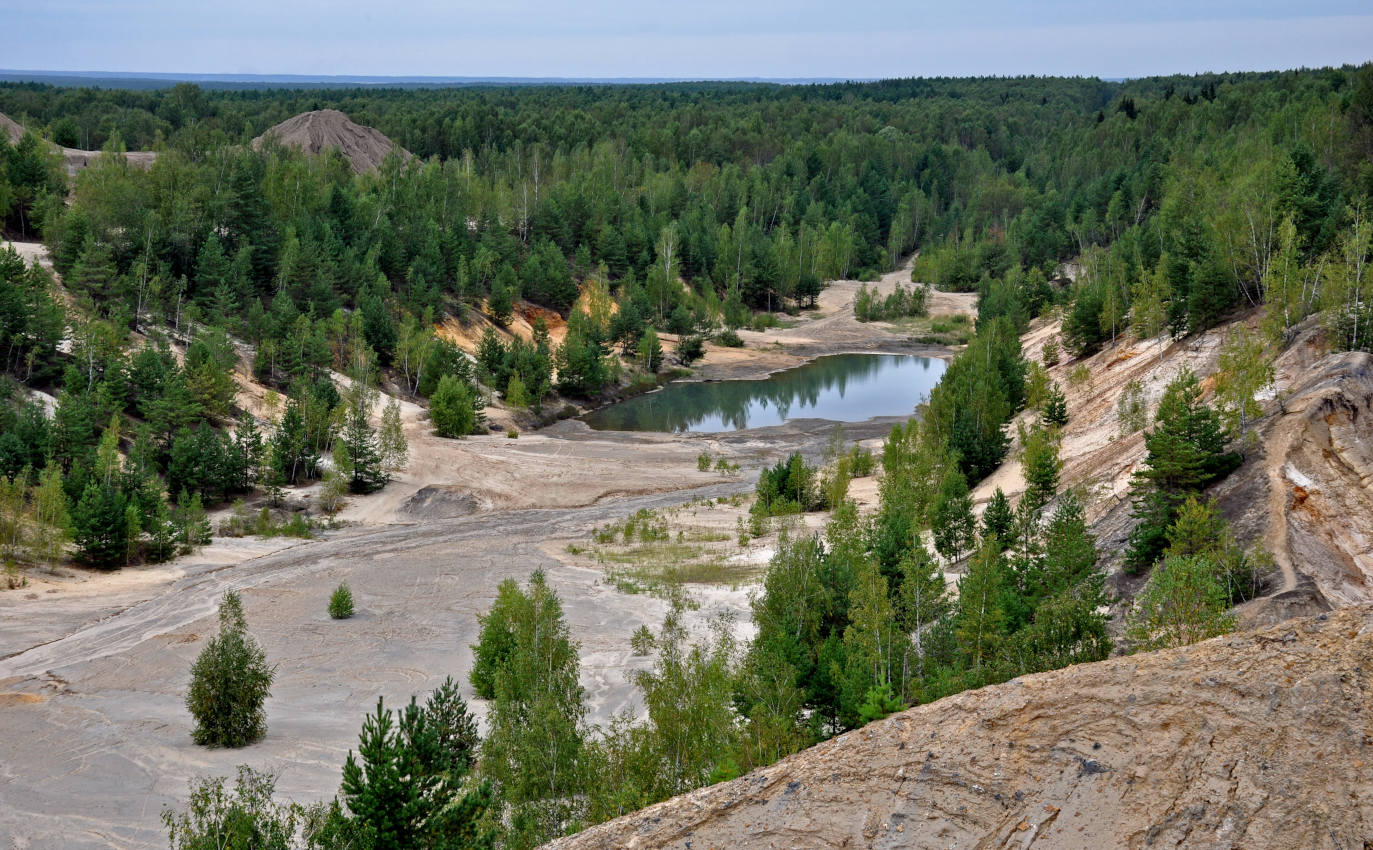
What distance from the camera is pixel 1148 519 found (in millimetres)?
35406

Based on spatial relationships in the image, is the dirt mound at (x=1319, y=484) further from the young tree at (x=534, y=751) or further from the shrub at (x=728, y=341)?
the shrub at (x=728, y=341)

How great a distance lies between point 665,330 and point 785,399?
57.7 ft

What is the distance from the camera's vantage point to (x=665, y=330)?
104625 mm

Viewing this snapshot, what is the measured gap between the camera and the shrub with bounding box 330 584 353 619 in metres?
41.7

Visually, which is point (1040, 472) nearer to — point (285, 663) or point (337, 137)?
point (285, 663)

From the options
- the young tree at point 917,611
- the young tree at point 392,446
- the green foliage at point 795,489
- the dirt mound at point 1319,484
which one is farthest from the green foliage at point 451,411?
the dirt mound at point 1319,484

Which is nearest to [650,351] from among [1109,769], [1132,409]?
[1132,409]

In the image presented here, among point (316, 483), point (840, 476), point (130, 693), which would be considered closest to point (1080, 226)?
point (840, 476)

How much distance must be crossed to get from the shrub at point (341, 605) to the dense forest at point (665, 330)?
9821 mm

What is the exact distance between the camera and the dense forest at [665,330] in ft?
85.6

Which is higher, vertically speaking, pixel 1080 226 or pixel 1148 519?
pixel 1080 226

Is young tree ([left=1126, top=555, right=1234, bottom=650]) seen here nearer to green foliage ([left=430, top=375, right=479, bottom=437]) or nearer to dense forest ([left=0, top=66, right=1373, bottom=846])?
dense forest ([left=0, top=66, right=1373, bottom=846])

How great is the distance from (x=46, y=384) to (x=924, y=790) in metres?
58.4

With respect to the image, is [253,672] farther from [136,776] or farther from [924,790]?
[924,790]
